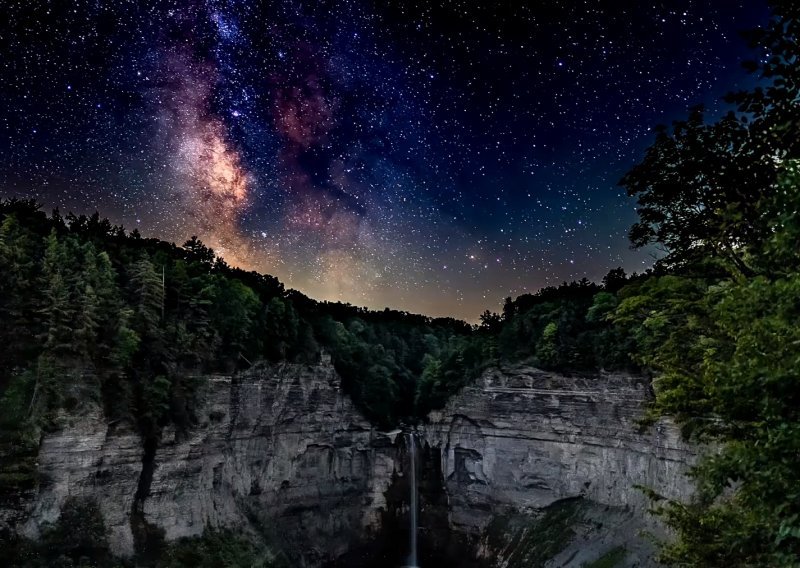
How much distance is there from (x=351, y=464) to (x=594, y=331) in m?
28.3

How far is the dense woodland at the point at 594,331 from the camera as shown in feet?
28.0

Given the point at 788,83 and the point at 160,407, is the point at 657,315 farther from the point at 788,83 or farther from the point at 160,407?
the point at 160,407

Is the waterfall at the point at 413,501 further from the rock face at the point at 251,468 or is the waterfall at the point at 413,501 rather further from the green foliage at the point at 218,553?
the green foliage at the point at 218,553

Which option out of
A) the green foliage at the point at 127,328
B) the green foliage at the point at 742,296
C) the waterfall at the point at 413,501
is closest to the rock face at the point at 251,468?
the green foliage at the point at 127,328

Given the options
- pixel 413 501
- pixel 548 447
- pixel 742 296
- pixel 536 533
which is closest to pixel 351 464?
pixel 413 501

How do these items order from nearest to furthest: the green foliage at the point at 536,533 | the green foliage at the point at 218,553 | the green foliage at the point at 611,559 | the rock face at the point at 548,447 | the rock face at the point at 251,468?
the rock face at the point at 251,468, the green foliage at the point at 218,553, the green foliage at the point at 611,559, the rock face at the point at 548,447, the green foliage at the point at 536,533

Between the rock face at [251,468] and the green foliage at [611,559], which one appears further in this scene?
the green foliage at [611,559]

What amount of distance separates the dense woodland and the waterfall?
4.04 meters

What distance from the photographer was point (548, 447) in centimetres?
5022

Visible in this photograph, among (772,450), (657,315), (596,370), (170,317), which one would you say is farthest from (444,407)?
(772,450)

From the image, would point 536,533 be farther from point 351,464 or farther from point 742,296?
point 742,296

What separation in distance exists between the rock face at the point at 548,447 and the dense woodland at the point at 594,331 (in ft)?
6.89

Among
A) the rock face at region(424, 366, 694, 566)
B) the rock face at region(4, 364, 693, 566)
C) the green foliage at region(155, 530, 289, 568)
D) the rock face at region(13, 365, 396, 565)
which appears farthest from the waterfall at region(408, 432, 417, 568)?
the green foliage at region(155, 530, 289, 568)

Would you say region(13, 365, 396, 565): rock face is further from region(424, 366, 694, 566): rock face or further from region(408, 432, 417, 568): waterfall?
region(424, 366, 694, 566): rock face
